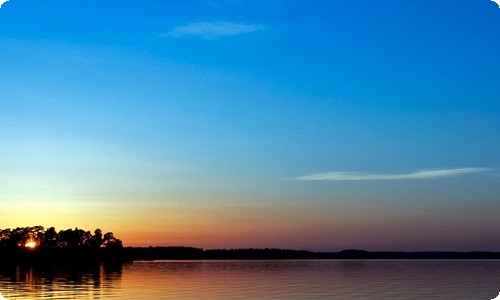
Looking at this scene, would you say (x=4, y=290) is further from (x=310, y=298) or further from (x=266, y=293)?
(x=310, y=298)

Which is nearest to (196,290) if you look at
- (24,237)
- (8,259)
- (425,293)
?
(425,293)

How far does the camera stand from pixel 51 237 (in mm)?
187875

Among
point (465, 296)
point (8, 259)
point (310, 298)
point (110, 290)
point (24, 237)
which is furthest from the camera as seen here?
point (24, 237)

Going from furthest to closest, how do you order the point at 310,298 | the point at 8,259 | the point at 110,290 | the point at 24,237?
1. the point at 24,237
2. the point at 8,259
3. the point at 110,290
4. the point at 310,298

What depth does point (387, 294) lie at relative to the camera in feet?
194

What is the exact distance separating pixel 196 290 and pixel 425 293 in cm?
2073

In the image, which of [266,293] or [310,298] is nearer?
[310,298]

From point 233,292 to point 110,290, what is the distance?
459 inches

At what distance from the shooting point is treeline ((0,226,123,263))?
166625mm

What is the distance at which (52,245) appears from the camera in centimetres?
18462

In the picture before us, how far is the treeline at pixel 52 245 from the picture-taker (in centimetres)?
16662

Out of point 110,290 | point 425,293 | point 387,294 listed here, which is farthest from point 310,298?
point 110,290

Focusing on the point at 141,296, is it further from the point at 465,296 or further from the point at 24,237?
the point at 24,237

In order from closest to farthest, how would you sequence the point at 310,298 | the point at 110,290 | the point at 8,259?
the point at 310,298 → the point at 110,290 → the point at 8,259
